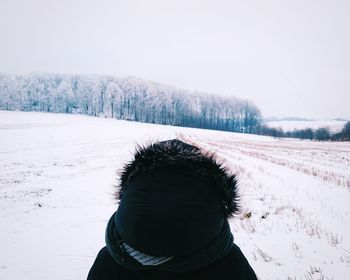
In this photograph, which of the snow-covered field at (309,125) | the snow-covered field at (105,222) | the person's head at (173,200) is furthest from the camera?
the snow-covered field at (309,125)

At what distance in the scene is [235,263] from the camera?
1.15 m

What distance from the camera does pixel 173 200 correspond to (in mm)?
1036

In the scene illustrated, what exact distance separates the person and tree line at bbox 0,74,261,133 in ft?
257

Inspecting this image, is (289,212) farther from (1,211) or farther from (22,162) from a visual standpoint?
(22,162)

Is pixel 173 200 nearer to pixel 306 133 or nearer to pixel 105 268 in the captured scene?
pixel 105 268

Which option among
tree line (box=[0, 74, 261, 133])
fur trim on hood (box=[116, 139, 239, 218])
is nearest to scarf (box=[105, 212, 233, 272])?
fur trim on hood (box=[116, 139, 239, 218])

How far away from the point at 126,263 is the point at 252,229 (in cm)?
411

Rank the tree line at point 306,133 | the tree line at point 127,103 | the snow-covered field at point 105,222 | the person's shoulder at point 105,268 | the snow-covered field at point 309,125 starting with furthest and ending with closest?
the snow-covered field at point 309,125 < the tree line at point 127,103 < the tree line at point 306,133 < the snow-covered field at point 105,222 < the person's shoulder at point 105,268

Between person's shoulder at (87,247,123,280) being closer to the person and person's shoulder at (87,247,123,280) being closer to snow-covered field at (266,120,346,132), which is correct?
the person

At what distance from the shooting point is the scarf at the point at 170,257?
102 cm

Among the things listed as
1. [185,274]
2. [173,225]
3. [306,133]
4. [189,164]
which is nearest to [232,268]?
[185,274]

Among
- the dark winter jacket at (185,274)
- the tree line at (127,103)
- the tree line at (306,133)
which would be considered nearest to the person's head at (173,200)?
the dark winter jacket at (185,274)

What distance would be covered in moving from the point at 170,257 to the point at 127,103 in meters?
85.9

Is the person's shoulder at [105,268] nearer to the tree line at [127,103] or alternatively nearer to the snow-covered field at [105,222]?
the snow-covered field at [105,222]
